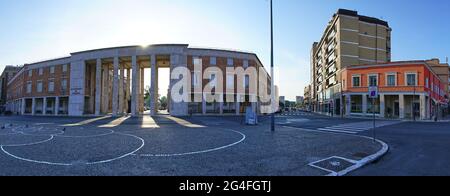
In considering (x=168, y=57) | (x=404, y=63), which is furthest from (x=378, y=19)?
(x=168, y=57)

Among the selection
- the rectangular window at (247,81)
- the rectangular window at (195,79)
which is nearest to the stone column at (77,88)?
the rectangular window at (195,79)

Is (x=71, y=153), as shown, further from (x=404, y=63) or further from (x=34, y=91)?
(x=34, y=91)

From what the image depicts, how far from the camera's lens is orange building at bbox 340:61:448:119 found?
3425 centimetres

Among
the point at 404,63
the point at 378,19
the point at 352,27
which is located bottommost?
the point at 404,63

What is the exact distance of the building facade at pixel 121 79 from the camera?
39812mm

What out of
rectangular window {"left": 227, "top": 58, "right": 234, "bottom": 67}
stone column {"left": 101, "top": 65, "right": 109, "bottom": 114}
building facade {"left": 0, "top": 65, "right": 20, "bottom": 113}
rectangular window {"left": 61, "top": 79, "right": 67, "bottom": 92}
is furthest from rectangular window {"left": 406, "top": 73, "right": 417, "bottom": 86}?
building facade {"left": 0, "top": 65, "right": 20, "bottom": 113}

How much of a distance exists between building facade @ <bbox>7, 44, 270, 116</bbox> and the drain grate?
105 feet

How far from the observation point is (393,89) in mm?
35531

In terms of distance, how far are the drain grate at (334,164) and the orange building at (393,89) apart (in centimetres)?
3456

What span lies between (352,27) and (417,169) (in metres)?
51.1

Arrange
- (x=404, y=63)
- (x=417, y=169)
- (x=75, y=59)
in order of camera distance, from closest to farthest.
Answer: (x=417, y=169)
(x=404, y=63)
(x=75, y=59)
